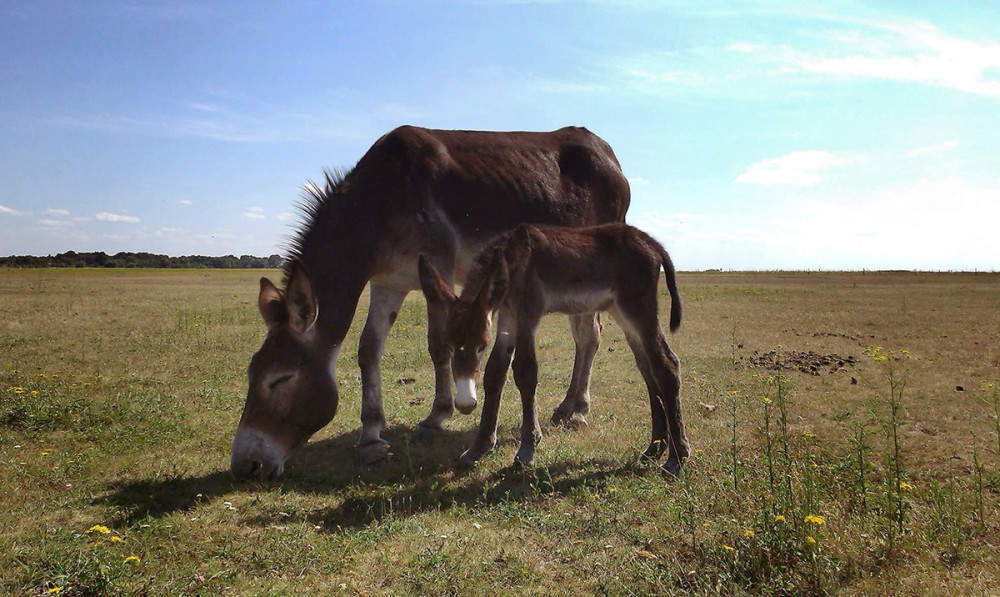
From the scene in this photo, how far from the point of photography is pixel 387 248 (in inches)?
268

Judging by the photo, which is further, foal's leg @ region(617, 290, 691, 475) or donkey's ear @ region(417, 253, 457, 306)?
foal's leg @ region(617, 290, 691, 475)

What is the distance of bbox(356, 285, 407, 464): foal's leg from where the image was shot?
22.3 ft

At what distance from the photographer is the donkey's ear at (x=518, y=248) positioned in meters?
6.02

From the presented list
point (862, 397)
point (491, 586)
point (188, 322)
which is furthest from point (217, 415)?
point (188, 322)

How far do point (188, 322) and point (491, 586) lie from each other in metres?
16.3

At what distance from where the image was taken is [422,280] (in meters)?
5.97

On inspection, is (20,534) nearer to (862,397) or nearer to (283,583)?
(283,583)

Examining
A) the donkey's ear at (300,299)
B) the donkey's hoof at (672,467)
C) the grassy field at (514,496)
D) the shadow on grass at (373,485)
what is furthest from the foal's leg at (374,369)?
the donkey's hoof at (672,467)

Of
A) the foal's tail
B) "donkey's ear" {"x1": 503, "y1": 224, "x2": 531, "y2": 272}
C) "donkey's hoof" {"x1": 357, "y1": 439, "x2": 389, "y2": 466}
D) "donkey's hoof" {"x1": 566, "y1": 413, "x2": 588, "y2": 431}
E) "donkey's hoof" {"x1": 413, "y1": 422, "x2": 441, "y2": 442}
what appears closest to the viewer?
"donkey's ear" {"x1": 503, "y1": 224, "x2": 531, "y2": 272}

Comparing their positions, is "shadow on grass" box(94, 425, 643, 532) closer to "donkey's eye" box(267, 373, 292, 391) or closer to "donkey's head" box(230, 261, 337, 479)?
"donkey's head" box(230, 261, 337, 479)

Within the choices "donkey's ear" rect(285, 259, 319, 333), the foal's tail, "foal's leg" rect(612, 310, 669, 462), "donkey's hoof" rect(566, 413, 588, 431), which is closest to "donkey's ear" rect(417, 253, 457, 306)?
"donkey's ear" rect(285, 259, 319, 333)

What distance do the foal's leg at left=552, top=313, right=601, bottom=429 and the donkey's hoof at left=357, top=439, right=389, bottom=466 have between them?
245 centimetres

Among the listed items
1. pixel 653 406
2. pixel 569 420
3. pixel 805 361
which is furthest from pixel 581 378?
pixel 805 361

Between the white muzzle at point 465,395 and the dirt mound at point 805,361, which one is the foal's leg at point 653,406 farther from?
the dirt mound at point 805,361
